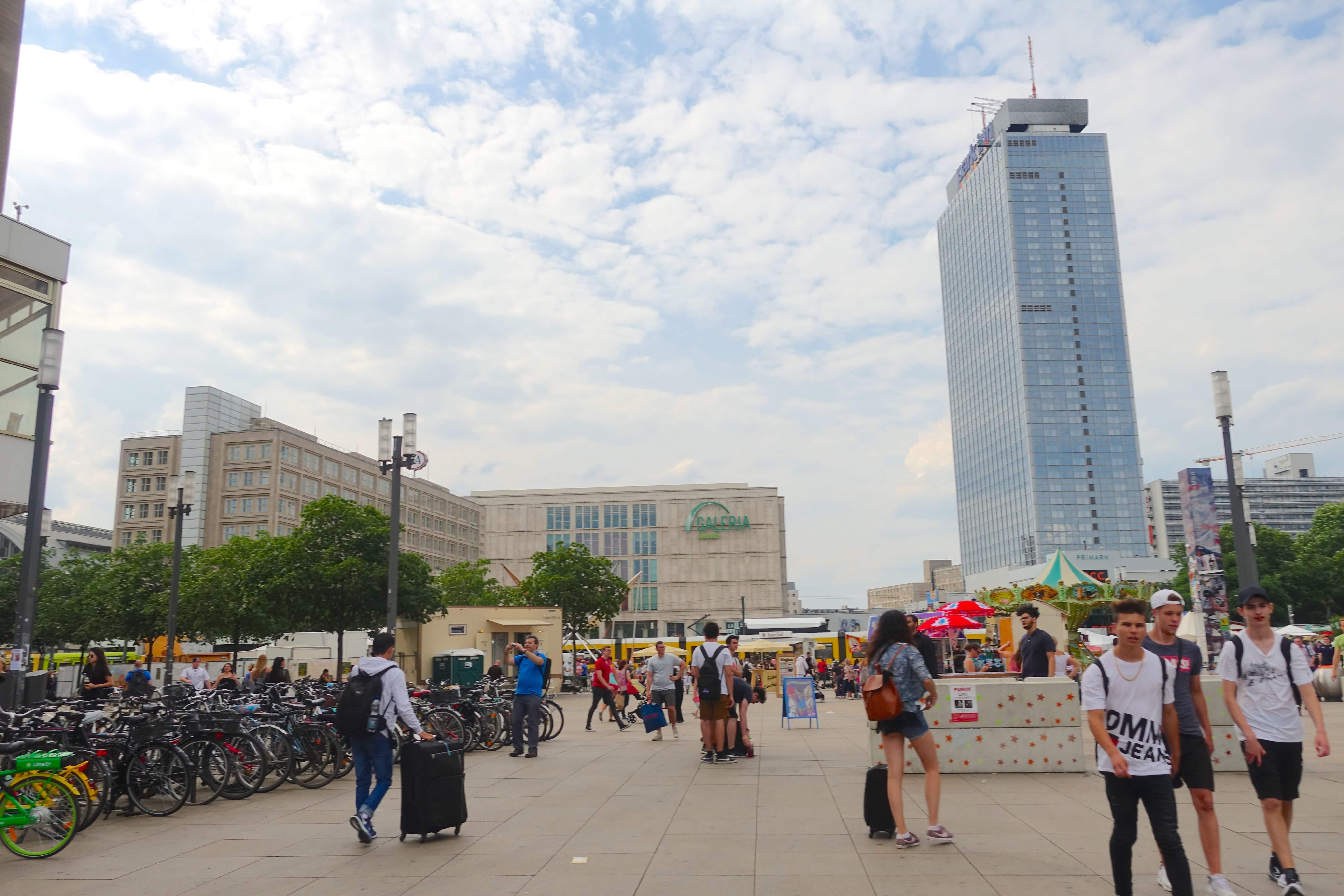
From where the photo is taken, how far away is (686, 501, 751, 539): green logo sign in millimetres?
108625

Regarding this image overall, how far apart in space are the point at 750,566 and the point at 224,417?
188 ft

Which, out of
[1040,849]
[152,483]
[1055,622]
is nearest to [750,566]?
[152,483]

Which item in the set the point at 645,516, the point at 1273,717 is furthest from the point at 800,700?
the point at 645,516

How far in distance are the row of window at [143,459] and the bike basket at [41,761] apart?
3848 inches

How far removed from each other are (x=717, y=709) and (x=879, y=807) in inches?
216

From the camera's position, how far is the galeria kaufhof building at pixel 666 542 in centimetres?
10656

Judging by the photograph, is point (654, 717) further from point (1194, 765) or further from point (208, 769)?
point (1194, 765)

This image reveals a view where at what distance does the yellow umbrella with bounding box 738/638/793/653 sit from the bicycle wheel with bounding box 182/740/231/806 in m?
25.0

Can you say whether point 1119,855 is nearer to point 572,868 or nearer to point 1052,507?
point 572,868

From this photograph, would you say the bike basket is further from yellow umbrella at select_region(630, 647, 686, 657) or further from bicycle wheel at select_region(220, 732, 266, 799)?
yellow umbrella at select_region(630, 647, 686, 657)

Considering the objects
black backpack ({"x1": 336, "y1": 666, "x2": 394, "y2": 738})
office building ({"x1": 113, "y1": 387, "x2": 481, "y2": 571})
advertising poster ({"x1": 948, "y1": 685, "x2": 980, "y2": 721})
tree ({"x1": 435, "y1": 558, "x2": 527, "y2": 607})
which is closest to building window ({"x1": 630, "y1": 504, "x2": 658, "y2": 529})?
office building ({"x1": 113, "y1": 387, "x2": 481, "y2": 571})

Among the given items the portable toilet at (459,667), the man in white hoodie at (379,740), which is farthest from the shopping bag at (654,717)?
the portable toilet at (459,667)

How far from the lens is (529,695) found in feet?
45.1

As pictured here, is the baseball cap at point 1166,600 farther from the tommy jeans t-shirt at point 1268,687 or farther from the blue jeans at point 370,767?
the blue jeans at point 370,767
